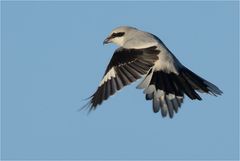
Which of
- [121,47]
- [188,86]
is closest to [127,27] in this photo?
[121,47]

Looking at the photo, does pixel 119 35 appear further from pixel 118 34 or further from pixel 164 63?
pixel 164 63

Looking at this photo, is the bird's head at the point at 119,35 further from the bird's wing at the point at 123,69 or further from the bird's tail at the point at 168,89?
the bird's tail at the point at 168,89

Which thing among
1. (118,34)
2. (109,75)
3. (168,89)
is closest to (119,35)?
(118,34)

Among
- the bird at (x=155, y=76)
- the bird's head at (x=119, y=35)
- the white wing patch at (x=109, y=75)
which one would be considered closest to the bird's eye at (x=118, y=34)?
the bird's head at (x=119, y=35)

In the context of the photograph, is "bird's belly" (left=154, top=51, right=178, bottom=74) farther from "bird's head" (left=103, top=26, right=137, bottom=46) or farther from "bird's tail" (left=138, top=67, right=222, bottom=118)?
"bird's head" (left=103, top=26, right=137, bottom=46)

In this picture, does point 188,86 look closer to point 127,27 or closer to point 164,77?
point 164,77

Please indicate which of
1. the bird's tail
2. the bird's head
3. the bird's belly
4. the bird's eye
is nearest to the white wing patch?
the bird's tail
